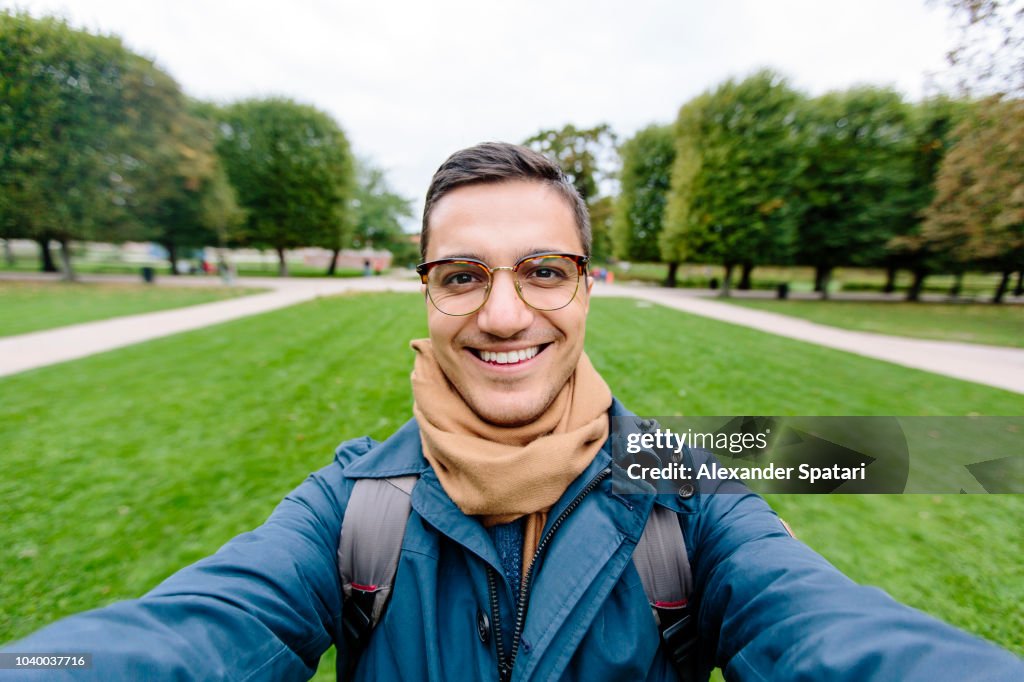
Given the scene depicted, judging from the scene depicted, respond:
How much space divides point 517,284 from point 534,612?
3.58 ft

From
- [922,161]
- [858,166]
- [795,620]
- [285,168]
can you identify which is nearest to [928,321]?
[858,166]

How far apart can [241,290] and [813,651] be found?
22.8m

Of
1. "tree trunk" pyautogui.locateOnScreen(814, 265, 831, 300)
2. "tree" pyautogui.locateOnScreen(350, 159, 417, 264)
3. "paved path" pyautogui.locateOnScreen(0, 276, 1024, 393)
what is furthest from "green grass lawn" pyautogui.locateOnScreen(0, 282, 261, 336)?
"tree trunk" pyautogui.locateOnScreen(814, 265, 831, 300)

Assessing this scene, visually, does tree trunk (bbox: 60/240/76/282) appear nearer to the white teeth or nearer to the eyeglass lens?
the eyeglass lens

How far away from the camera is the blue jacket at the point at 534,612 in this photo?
915mm

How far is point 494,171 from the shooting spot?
61.6 inches

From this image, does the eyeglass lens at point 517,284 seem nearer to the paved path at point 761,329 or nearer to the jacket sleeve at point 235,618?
the jacket sleeve at point 235,618

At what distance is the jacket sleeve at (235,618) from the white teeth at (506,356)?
0.79m

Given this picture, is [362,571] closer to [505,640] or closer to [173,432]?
[505,640]

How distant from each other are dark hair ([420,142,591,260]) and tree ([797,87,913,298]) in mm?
24342

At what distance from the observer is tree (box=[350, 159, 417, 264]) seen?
3294 cm

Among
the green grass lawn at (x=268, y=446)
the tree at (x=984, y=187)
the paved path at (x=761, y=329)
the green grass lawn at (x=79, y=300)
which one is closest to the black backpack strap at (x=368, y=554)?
the green grass lawn at (x=268, y=446)

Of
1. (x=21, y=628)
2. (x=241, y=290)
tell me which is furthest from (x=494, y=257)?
(x=241, y=290)

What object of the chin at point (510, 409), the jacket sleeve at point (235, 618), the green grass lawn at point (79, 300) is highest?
the chin at point (510, 409)
